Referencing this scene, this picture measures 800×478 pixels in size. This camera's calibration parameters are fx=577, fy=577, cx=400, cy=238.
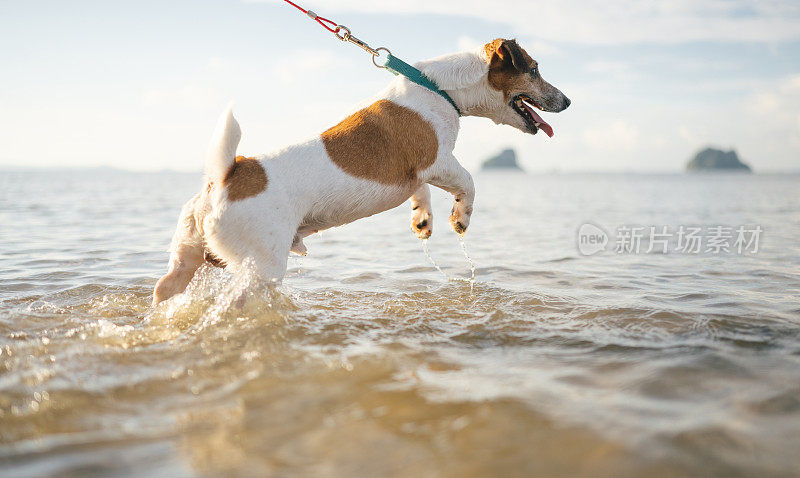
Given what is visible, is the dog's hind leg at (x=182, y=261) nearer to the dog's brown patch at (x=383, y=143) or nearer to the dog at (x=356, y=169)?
the dog at (x=356, y=169)

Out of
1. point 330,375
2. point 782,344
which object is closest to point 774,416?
Result: point 782,344

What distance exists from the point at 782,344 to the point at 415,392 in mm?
2157

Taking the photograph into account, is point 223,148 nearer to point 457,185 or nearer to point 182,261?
point 182,261

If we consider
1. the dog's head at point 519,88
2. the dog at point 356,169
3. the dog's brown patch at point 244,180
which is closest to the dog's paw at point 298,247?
the dog at point 356,169

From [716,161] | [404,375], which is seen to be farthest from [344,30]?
[716,161]

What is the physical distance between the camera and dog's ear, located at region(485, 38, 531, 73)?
421cm

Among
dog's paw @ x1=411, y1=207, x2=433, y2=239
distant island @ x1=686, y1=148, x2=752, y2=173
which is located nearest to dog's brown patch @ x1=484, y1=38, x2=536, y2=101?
dog's paw @ x1=411, y1=207, x2=433, y2=239

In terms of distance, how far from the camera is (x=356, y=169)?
143 inches

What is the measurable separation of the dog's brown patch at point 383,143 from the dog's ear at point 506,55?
30.8 inches

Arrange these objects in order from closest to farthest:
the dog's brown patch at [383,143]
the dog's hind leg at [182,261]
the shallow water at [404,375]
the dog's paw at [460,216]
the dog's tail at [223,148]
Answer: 1. the shallow water at [404,375]
2. the dog's tail at [223,148]
3. the dog's hind leg at [182,261]
4. the dog's brown patch at [383,143]
5. the dog's paw at [460,216]

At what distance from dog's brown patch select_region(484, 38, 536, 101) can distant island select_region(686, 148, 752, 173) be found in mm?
116710

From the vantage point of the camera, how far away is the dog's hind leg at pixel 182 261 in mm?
3529

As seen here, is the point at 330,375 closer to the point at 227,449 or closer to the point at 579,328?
the point at 227,449

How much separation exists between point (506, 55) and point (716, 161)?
390 feet
